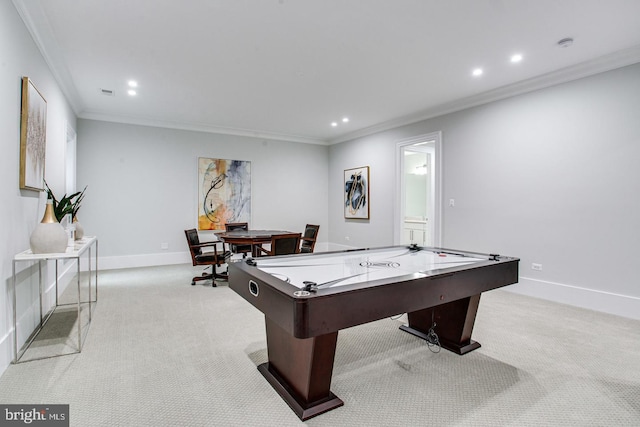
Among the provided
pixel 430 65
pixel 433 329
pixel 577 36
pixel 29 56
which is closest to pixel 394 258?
pixel 433 329

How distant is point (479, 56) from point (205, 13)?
2.71m

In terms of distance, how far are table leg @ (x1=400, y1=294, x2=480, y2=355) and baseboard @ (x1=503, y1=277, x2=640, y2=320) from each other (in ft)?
6.32

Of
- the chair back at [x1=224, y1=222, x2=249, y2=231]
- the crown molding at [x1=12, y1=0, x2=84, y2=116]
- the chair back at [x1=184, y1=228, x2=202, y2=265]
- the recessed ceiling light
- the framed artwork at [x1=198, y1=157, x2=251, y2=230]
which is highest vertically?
the recessed ceiling light

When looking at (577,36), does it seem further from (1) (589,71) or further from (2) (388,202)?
(2) (388,202)

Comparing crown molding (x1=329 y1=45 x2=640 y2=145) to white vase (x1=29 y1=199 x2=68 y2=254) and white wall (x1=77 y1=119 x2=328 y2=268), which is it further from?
white vase (x1=29 y1=199 x2=68 y2=254)

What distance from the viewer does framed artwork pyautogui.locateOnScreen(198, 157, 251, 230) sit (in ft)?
21.1

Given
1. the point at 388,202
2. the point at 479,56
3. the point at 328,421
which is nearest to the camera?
the point at 328,421

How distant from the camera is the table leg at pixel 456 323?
2.56 meters

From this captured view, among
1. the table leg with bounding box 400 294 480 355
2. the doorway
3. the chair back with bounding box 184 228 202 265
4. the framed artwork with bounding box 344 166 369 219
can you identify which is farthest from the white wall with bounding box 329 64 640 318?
the chair back with bounding box 184 228 202 265

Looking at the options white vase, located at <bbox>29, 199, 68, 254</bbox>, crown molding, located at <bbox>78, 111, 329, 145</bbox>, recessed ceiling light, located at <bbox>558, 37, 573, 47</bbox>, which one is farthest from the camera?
crown molding, located at <bbox>78, 111, 329, 145</bbox>

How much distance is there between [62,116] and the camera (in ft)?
13.8

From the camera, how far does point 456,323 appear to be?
2.60 metres

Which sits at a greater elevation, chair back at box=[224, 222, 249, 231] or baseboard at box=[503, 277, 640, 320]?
chair back at box=[224, 222, 249, 231]

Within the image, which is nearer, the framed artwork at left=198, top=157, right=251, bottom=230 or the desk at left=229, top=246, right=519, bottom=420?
the desk at left=229, top=246, right=519, bottom=420
